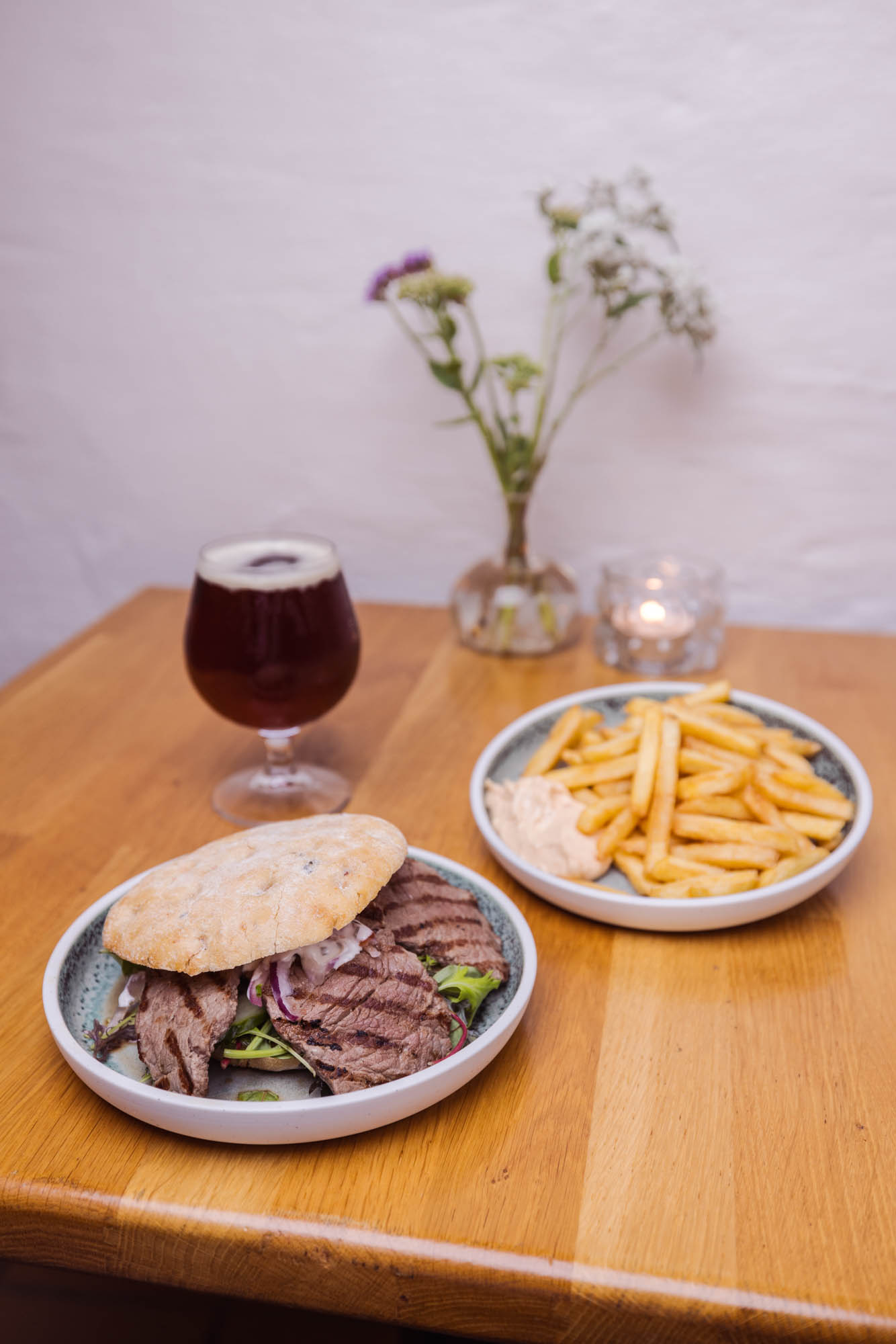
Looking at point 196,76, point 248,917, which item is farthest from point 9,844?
point 196,76

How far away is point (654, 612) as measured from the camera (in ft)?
6.02

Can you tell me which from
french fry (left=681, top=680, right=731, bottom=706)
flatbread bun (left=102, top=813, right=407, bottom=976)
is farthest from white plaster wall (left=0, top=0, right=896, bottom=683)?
flatbread bun (left=102, top=813, right=407, bottom=976)

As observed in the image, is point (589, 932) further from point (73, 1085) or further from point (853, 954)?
point (73, 1085)

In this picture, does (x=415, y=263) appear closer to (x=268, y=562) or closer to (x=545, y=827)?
(x=268, y=562)

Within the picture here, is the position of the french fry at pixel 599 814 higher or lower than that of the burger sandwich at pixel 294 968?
lower

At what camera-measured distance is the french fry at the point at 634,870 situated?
3.83ft

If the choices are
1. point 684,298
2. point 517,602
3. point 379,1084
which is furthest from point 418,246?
point 379,1084

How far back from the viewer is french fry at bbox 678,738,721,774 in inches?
50.5

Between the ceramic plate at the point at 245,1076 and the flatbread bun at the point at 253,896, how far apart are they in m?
0.09

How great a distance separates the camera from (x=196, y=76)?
206cm

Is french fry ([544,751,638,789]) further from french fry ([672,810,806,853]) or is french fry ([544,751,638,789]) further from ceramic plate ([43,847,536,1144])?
ceramic plate ([43,847,536,1144])

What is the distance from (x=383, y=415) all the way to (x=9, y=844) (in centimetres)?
123

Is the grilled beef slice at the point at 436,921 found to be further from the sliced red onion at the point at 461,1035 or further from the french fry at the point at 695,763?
the french fry at the point at 695,763

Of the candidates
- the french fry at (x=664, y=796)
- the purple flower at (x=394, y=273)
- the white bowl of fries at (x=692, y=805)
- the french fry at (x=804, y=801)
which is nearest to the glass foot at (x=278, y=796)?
the white bowl of fries at (x=692, y=805)
